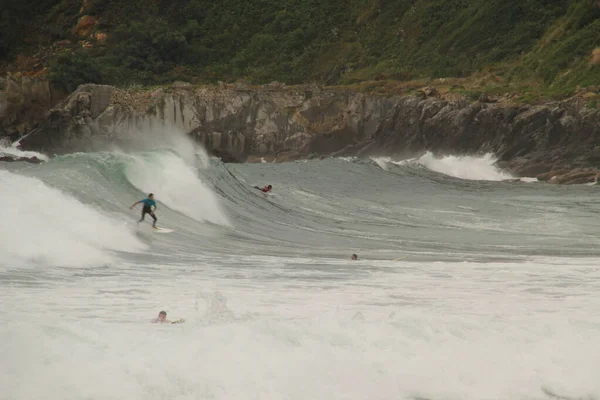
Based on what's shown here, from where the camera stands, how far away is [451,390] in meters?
9.38

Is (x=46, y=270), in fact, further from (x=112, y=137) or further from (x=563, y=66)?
(x=112, y=137)

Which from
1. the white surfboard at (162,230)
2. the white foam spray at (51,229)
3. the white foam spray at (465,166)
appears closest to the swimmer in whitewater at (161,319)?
the white foam spray at (51,229)

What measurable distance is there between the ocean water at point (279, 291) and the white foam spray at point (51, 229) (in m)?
0.06

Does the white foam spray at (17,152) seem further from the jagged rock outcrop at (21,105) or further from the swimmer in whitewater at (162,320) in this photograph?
the swimmer in whitewater at (162,320)

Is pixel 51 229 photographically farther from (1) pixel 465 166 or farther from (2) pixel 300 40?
(2) pixel 300 40

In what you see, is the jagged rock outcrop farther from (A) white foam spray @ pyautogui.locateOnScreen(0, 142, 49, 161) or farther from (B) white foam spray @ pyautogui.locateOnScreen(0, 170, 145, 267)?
(B) white foam spray @ pyautogui.locateOnScreen(0, 170, 145, 267)

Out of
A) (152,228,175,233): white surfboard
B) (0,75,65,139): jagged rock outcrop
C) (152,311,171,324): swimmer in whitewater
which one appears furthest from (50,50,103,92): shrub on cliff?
(152,311,171,324): swimmer in whitewater

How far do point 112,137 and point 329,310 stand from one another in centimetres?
5014

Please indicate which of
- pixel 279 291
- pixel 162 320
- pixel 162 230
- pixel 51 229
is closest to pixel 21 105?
pixel 162 230

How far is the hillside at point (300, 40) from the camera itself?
190ft

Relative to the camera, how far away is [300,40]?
264 ft

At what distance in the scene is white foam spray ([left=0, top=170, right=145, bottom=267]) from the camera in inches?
659

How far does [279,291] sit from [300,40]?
220 ft

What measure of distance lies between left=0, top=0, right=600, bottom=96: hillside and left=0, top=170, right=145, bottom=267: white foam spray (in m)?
33.2
